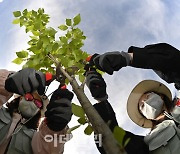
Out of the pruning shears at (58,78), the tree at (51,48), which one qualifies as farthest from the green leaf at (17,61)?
the pruning shears at (58,78)

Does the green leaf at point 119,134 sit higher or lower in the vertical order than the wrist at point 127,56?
lower

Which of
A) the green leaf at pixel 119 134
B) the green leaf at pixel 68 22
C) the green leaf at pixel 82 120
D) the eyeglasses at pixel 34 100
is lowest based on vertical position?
the green leaf at pixel 119 134

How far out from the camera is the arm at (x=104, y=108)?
2342 millimetres

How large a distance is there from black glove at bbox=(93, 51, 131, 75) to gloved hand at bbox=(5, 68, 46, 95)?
1.62ft

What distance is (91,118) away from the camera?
58.7 inches

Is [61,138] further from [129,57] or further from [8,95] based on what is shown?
[129,57]

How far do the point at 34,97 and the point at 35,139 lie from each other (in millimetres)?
948

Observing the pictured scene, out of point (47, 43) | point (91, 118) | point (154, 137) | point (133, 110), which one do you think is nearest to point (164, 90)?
point (133, 110)

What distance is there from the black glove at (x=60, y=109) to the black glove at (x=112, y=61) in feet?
1.18

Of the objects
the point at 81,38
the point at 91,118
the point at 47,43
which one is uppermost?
the point at 81,38

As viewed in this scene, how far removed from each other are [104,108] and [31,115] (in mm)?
1086

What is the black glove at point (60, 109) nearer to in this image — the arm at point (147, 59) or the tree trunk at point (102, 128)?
the tree trunk at point (102, 128)

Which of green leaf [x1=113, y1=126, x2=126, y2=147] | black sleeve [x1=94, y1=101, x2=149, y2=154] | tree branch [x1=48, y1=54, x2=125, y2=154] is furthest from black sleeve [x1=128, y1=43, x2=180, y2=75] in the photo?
green leaf [x1=113, y1=126, x2=126, y2=147]

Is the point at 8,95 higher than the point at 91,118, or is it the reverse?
the point at 8,95
